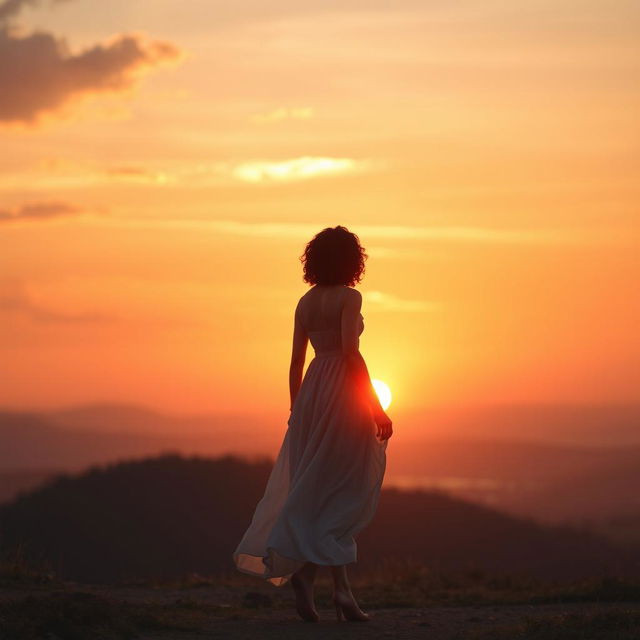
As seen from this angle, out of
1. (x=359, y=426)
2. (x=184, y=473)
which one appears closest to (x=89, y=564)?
(x=184, y=473)

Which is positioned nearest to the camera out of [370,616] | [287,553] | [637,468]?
[287,553]

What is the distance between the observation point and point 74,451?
145 m

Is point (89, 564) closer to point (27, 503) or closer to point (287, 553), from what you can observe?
point (27, 503)

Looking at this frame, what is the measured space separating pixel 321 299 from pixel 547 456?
131 m

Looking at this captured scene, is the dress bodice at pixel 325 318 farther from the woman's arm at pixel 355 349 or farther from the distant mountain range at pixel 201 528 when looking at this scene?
the distant mountain range at pixel 201 528

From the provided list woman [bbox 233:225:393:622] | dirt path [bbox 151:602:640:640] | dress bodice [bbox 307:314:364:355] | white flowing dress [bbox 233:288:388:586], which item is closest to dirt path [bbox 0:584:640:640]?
dirt path [bbox 151:602:640:640]

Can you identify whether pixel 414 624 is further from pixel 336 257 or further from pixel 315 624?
pixel 336 257

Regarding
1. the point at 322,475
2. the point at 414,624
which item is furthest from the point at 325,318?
the point at 414,624

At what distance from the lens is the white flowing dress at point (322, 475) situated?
9688 mm

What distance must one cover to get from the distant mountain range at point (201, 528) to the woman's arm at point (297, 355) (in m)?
12.8

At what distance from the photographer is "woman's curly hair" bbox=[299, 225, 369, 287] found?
9.92m

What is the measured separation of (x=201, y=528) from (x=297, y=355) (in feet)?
70.4

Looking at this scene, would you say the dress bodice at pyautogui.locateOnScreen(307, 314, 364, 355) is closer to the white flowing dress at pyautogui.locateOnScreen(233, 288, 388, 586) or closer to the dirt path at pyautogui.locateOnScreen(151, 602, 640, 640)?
the white flowing dress at pyautogui.locateOnScreen(233, 288, 388, 586)

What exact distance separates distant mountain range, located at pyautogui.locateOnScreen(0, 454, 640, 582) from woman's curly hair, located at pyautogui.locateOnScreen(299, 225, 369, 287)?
520 inches
